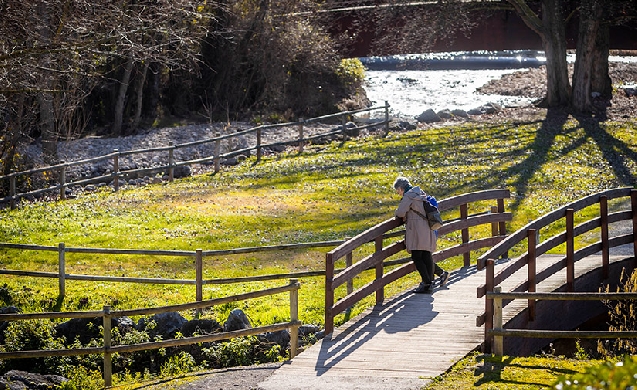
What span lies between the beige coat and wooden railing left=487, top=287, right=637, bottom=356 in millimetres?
2568

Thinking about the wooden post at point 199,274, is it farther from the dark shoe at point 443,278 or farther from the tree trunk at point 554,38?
the tree trunk at point 554,38

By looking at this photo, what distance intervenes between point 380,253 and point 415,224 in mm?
728

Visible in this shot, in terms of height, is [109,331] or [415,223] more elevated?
[415,223]

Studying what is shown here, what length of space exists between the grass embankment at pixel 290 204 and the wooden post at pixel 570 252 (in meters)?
2.94

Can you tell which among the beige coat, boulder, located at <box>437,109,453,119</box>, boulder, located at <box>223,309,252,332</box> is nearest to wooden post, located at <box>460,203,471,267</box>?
the beige coat

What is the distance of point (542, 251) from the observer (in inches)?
553

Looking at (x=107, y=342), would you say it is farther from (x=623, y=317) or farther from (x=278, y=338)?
(x=623, y=317)

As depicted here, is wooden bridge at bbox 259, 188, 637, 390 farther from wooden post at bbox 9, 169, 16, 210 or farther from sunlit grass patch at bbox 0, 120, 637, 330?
wooden post at bbox 9, 169, 16, 210

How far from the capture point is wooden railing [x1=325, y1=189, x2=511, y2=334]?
13.1m

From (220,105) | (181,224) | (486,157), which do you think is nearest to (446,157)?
(486,157)

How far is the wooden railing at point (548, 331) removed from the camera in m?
11.4

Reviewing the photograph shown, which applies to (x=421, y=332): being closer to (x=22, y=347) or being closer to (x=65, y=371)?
(x=65, y=371)

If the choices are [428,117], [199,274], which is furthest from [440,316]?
[428,117]

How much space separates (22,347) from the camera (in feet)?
49.4
